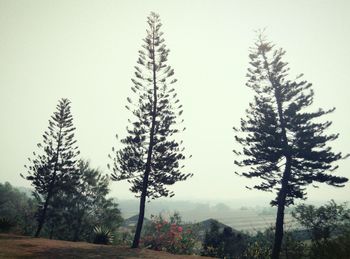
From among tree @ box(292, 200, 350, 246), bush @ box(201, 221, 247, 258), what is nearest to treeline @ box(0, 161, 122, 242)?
bush @ box(201, 221, 247, 258)

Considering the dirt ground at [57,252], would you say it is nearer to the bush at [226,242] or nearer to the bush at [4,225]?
the bush at [4,225]

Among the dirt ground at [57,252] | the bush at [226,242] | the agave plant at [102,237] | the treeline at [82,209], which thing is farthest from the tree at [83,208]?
the dirt ground at [57,252]

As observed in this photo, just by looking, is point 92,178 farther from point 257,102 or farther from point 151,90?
point 257,102

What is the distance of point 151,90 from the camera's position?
22.4 meters

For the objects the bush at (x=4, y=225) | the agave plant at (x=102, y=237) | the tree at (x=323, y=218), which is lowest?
the agave plant at (x=102, y=237)

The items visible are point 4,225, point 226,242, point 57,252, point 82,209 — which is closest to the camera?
point 57,252

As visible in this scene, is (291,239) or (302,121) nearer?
(302,121)

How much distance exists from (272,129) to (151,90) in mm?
10146

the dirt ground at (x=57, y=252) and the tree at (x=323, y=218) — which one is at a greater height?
the tree at (x=323, y=218)

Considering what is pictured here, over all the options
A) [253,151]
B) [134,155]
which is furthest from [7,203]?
[253,151]

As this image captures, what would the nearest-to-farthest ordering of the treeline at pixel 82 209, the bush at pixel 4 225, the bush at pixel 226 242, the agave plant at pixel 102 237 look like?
the agave plant at pixel 102 237, the bush at pixel 4 225, the bush at pixel 226 242, the treeline at pixel 82 209

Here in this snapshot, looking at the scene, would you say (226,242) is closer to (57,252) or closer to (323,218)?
(323,218)

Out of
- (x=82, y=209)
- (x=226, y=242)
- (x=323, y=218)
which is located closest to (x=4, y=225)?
(x=82, y=209)

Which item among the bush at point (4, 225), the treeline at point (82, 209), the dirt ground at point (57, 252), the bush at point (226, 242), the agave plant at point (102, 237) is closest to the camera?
the dirt ground at point (57, 252)
